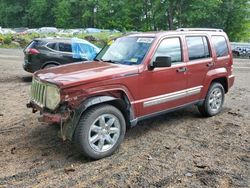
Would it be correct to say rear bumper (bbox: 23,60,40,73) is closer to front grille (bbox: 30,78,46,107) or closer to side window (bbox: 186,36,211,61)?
front grille (bbox: 30,78,46,107)

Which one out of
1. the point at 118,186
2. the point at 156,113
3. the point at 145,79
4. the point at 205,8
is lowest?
the point at 118,186

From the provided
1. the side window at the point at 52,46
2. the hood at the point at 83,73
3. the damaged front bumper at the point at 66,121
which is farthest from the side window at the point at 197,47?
the side window at the point at 52,46

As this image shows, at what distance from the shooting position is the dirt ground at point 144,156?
165 inches

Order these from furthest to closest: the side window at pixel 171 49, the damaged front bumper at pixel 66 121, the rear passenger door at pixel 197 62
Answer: the rear passenger door at pixel 197 62
the side window at pixel 171 49
the damaged front bumper at pixel 66 121

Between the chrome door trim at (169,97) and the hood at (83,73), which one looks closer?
the hood at (83,73)

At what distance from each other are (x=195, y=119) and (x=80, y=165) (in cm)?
314

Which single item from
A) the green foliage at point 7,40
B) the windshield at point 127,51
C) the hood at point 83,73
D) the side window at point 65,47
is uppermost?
the green foliage at point 7,40

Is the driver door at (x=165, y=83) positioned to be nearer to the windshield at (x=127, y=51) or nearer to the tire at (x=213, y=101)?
the windshield at (x=127, y=51)

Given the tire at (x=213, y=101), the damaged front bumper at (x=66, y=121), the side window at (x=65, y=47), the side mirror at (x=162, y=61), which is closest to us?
the damaged front bumper at (x=66, y=121)

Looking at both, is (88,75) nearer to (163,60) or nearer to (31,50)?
(163,60)

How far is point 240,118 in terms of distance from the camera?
276 inches

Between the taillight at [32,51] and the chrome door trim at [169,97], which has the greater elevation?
the taillight at [32,51]

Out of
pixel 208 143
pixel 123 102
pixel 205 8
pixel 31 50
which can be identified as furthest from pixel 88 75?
pixel 205 8

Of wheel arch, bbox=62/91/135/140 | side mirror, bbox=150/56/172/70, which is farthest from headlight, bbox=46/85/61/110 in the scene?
side mirror, bbox=150/56/172/70
